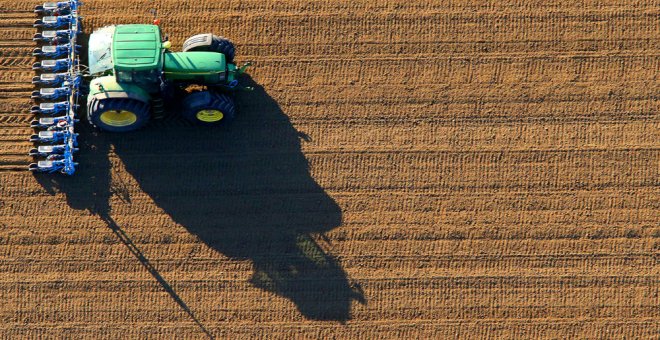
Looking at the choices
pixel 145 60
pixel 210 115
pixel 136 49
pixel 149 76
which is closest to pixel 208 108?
pixel 210 115

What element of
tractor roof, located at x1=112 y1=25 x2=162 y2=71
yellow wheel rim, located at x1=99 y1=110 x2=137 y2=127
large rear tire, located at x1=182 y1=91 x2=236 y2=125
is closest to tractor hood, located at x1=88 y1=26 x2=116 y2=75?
tractor roof, located at x1=112 y1=25 x2=162 y2=71

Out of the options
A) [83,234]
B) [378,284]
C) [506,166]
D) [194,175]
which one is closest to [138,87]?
[194,175]

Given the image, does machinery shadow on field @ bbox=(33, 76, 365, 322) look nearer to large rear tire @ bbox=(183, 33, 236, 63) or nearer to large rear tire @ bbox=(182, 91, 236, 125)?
large rear tire @ bbox=(182, 91, 236, 125)

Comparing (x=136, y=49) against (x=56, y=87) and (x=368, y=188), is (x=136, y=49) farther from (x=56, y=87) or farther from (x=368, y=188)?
(x=368, y=188)

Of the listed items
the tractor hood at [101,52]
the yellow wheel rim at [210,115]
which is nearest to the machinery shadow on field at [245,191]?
the yellow wheel rim at [210,115]

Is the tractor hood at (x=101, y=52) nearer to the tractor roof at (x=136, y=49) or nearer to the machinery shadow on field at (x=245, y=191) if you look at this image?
the tractor roof at (x=136, y=49)

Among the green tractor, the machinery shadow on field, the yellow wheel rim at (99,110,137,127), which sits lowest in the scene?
the machinery shadow on field

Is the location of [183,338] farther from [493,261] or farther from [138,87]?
[493,261]
